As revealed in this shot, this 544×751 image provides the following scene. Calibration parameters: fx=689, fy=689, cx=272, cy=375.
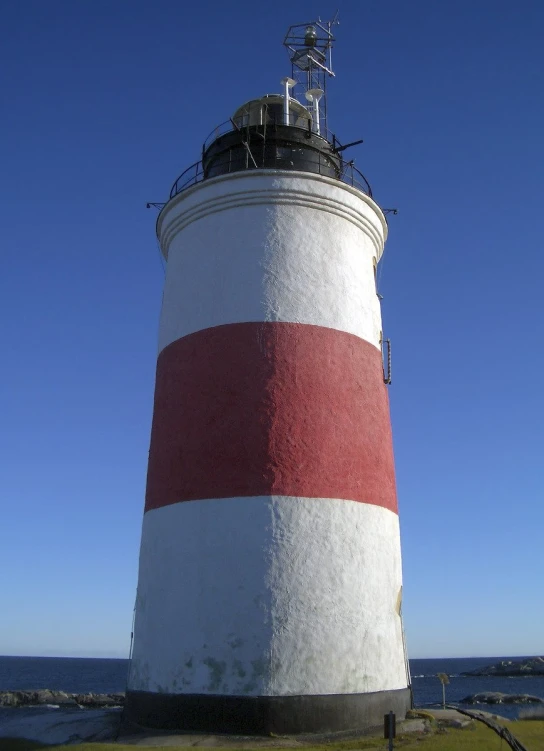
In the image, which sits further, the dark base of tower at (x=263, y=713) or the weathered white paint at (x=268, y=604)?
the weathered white paint at (x=268, y=604)

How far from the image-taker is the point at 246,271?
11.2 meters

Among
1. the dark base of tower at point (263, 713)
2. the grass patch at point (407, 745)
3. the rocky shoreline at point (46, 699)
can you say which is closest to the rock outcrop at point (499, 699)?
the rocky shoreline at point (46, 699)

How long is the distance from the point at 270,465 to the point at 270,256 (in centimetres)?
346

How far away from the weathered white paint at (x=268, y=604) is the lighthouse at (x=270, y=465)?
0.07 feet

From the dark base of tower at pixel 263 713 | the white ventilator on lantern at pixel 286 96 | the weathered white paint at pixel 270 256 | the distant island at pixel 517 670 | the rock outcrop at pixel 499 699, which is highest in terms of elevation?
the white ventilator on lantern at pixel 286 96

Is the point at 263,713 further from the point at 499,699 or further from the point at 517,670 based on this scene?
the point at 517,670

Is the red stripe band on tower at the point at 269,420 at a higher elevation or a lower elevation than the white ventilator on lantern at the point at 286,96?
lower

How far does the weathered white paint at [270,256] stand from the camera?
11.1 meters

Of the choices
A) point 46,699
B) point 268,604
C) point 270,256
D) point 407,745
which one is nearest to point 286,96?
point 270,256

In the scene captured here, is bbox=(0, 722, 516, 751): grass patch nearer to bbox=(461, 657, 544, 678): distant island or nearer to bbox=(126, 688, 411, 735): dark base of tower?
bbox=(126, 688, 411, 735): dark base of tower

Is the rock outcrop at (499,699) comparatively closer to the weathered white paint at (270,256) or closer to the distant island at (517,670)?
Answer: the weathered white paint at (270,256)

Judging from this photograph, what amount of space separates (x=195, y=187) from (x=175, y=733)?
8.45m

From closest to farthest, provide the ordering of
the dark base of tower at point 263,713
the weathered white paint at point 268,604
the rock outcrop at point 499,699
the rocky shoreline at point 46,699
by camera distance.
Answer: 1. the dark base of tower at point 263,713
2. the weathered white paint at point 268,604
3. the rocky shoreline at point 46,699
4. the rock outcrop at point 499,699

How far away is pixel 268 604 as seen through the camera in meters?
9.48
